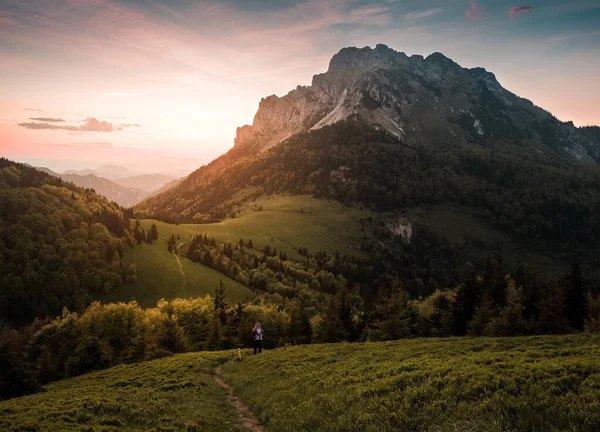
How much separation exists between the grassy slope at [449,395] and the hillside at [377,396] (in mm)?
55

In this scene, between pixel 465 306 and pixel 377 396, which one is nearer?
Answer: pixel 377 396

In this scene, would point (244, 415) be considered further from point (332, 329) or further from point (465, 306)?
point (465, 306)

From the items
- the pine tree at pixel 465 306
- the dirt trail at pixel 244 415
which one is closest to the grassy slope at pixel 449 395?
the dirt trail at pixel 244 415

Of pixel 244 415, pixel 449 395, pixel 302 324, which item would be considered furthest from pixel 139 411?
pixel 302 324

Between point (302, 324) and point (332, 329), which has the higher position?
point (332, 329)

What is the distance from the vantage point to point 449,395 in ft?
57.4

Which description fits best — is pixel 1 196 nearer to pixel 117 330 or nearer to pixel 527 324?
pixel 117 330

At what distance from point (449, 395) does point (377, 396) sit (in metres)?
4.18

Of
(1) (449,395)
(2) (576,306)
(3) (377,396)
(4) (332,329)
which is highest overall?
(1) (449,395)

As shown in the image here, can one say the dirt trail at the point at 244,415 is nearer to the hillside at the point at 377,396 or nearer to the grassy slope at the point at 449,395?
the hillside at the point at 377,396

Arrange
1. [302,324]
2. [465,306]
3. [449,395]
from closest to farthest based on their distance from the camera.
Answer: [449,395], [465,306], [302,324]

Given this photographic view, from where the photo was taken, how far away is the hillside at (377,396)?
14430 millimetres

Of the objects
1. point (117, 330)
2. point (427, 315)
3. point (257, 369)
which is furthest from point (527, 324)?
point (117, 330)

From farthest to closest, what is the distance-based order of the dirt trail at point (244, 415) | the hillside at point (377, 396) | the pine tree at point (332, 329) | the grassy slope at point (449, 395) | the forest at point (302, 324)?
1. the pine tree at point (332, 329)
2. the forest at point (302, 324)
3. the dirt trail at point (244, 415)
4. the hillside at point (377, 396)
5. the grassy slope at point (449, 395)
